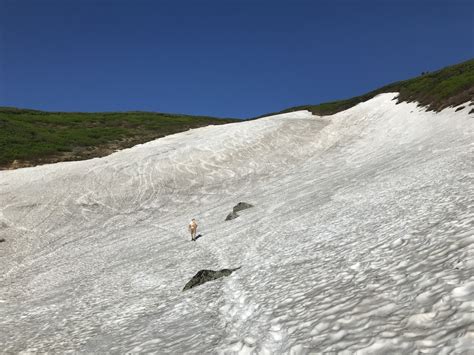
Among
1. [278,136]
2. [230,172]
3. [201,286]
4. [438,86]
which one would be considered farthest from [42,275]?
[438,86]

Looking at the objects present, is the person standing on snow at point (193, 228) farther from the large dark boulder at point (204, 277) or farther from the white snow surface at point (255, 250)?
the large dark boulder at point (204, 277)

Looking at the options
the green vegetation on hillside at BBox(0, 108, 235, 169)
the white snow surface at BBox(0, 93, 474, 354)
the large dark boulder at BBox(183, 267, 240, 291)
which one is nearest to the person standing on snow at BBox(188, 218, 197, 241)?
the white snow surface at BBox(0, 93, 474, 354)

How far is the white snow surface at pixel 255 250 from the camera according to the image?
9578mm

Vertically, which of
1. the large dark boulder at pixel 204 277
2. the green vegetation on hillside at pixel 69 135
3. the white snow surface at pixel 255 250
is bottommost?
the large dark boulder at pixel 204 277

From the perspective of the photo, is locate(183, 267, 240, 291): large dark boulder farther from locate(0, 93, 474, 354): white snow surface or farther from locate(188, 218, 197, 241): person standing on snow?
locate(188, 218, 197, 241): person standing on snow

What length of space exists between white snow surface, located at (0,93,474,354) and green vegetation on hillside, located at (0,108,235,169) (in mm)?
10751

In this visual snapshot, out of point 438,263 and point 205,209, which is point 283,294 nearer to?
point 438,263

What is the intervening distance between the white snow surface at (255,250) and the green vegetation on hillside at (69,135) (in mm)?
10751

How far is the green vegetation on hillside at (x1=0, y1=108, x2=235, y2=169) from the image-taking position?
231 ft

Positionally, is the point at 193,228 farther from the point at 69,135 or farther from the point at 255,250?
the point at 69,135

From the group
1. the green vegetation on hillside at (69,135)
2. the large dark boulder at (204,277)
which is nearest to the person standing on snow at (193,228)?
the large dark boulder at (204,277)

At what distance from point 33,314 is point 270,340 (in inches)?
540

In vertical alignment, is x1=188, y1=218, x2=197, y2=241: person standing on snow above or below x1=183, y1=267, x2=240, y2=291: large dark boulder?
above

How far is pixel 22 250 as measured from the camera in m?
38.7
